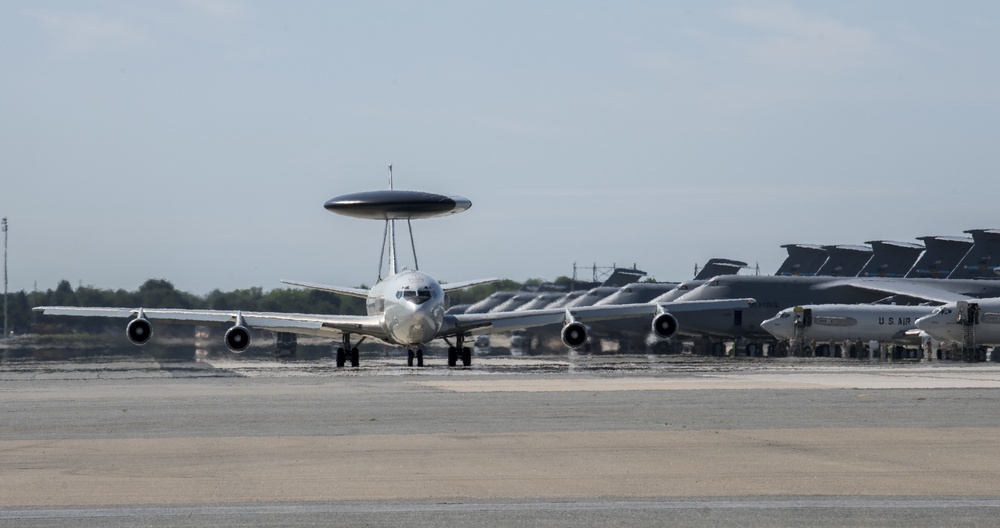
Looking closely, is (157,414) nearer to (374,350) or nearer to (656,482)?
(656,482)

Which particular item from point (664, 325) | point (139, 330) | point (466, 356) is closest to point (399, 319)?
point (466, 356)

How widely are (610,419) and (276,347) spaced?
38697 millimetres

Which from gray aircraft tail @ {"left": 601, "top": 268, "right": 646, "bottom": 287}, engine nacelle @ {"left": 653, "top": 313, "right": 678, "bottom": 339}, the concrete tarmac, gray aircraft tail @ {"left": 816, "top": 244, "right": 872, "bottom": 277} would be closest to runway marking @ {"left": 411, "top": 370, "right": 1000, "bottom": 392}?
the concrete tarmac

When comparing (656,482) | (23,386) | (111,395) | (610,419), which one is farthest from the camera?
(23,386)

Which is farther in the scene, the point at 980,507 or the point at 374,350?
the point at 374,350

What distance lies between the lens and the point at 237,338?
144 feet

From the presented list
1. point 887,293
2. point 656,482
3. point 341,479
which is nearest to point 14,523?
point 341,479

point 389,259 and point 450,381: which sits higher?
point 389,259

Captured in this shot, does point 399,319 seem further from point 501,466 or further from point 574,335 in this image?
point 501,466

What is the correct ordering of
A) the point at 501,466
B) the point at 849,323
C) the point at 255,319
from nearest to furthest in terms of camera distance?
1. the point at 501,466
2. the point at 255,319
3. the point at 849,323

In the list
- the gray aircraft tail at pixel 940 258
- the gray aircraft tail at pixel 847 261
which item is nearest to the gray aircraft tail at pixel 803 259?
the gray aircraft tail at pixel 847 261

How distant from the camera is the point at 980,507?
400 inches

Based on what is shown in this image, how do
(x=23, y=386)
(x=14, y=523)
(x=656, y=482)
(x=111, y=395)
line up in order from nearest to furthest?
(x=14, y=523)
(x=656, y=482)
(x=111, y=395)
(x=23, y=386)

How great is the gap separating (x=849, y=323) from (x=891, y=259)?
29.3 meters
